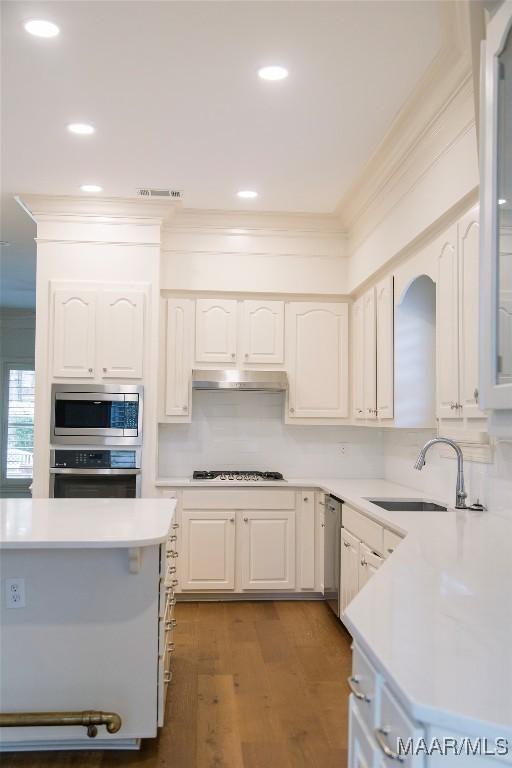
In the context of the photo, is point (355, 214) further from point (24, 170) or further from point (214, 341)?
point (24, 170)

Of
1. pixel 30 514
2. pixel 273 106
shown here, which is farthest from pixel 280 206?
pixel 30 514

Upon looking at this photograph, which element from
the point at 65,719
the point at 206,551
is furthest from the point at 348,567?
the point at 65,719

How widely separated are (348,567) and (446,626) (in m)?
2.78

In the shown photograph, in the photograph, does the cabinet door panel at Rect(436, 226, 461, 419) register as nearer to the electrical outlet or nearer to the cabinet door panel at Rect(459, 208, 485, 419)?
the cabinet door panel at Rect(459, 208, 485, 419)

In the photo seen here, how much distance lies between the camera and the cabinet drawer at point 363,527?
3401 mm

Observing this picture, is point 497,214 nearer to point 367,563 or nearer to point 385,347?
point 367,563

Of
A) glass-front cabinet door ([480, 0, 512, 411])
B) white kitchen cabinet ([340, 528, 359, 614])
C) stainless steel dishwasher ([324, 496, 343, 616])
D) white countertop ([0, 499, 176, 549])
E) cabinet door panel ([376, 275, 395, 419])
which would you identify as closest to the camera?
Answer: glass-front cabinet door ([480, 0, 512, 411])

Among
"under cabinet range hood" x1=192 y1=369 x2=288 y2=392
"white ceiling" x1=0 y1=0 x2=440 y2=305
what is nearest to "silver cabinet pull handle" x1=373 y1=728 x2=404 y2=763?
"white ceiling" x1=0 y1=0 x2=440 y2=305

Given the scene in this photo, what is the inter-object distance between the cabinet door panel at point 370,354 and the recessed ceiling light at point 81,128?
82.3 inches

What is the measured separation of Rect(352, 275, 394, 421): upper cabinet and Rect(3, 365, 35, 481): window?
5460 millimetres

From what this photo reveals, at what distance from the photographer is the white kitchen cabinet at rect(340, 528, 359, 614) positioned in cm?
395

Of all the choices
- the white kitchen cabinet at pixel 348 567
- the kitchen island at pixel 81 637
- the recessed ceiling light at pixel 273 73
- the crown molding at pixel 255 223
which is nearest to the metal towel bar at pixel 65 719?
the kitchen island at pixel 81 637

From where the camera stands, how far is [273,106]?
3441mm

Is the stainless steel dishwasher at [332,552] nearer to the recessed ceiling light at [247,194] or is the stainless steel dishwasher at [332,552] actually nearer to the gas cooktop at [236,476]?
the gas cooktop at [236,476]
